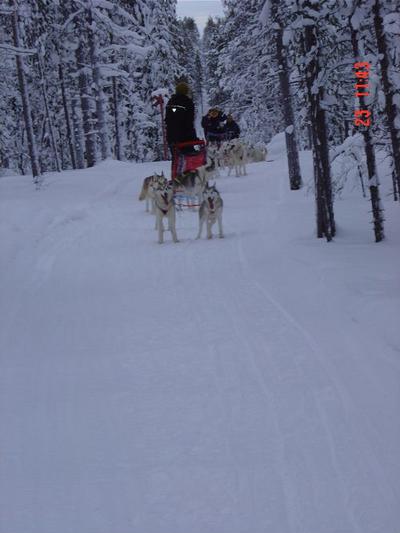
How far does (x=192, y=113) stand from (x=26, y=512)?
12.4 metres

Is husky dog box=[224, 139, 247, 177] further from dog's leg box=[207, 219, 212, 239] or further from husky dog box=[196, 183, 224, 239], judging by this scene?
dog's leg box=[207, 219, 212, 239]

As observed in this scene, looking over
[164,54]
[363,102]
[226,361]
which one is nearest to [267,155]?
[164,54]

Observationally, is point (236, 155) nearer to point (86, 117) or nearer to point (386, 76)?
point (86, 117)

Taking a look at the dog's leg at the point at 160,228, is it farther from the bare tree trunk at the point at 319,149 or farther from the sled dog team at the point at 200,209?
the bare tree trunk at the point at 319,149

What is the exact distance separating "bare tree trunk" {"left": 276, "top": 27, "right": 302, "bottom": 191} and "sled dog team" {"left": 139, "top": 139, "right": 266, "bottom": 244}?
103 inches

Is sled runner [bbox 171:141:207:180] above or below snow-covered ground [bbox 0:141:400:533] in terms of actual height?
above

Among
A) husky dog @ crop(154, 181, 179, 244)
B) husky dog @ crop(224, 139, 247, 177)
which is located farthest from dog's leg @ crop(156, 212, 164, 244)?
husky dog @ crop(224, 139, 247, 177)

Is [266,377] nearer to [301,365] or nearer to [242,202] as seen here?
[301,365]

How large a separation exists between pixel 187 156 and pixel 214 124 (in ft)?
30.4

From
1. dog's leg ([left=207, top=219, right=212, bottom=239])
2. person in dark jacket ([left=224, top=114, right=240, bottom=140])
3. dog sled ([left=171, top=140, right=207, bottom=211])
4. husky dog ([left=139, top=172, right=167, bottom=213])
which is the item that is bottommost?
dog's leg ([left=207, top=219, right=212, bottom=239])

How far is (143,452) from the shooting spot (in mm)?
3895

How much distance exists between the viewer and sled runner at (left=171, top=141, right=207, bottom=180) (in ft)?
49.4

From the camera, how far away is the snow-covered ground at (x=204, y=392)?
130 inches

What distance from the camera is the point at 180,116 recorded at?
14.5 metres
